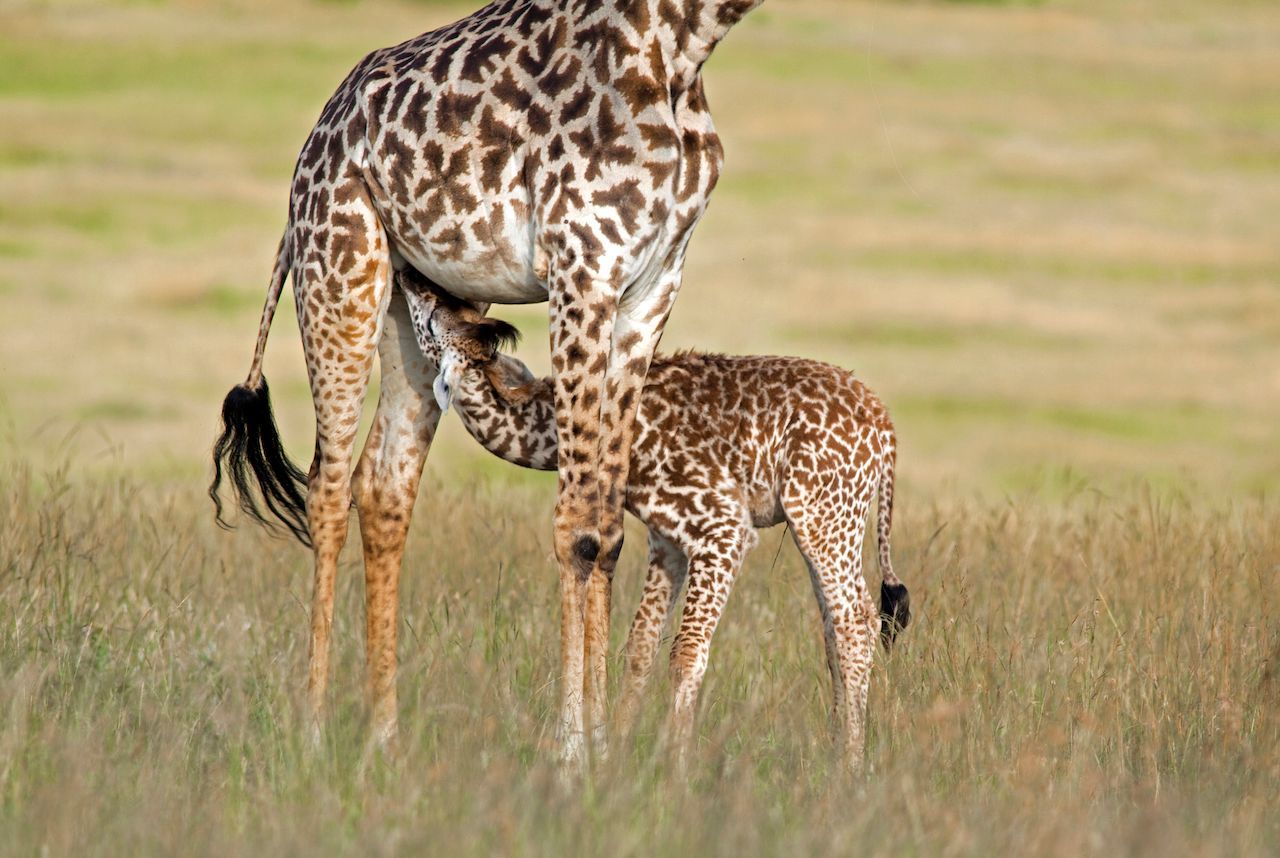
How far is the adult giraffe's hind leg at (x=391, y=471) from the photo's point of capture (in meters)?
6.41

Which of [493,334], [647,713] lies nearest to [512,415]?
[493,334]

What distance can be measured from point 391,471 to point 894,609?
2.13 meters

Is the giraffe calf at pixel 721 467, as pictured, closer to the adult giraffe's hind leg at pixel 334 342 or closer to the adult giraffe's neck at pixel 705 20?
the adult giraffe's hind leg at pixel 334 342

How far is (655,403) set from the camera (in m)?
7.31

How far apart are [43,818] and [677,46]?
317 cm

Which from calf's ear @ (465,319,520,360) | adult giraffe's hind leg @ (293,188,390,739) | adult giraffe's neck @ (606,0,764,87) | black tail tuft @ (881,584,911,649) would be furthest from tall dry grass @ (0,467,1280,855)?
adult giraffe's neck @ (606,0,764,87)

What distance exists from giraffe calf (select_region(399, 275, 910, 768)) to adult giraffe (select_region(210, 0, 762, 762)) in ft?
1.54

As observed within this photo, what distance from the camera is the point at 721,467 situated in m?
7.10

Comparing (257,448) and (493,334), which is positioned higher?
(493,334)

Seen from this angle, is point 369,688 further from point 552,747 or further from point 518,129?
point 518,129

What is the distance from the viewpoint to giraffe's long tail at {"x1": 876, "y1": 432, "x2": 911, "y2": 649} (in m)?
6.92

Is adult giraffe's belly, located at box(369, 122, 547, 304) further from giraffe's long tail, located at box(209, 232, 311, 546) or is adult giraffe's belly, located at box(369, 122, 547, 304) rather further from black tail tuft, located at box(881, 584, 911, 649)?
black tail tuft, located at box(881, 584, 911, 649)

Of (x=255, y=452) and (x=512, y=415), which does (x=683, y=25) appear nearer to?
(x=512, y=415)

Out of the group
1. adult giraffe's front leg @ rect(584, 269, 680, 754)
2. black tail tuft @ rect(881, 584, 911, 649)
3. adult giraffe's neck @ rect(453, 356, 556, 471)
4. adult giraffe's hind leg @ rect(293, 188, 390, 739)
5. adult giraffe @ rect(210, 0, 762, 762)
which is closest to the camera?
adult giraffe @ rect(210, 0, 762, 762)
